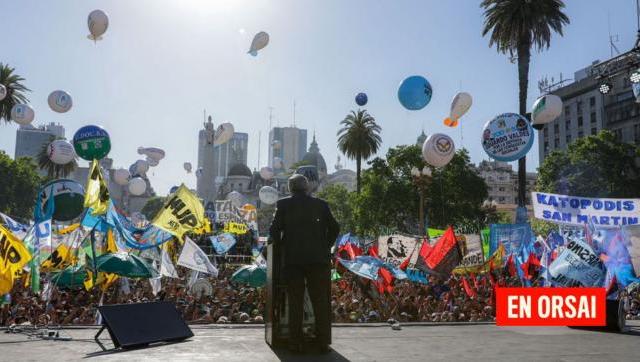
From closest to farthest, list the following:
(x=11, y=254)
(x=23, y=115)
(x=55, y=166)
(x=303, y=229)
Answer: (x=303, y=229)
(x=11, y=254)
(x=23, y=115)
(x=55, y=166)

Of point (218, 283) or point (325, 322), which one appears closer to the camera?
point (325, 322)

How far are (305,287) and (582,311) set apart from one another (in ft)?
16.2

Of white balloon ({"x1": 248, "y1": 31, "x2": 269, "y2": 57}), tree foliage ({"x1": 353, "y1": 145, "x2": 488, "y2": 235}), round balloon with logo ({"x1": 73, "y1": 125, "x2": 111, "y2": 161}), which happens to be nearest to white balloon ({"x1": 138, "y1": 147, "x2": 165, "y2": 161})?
tree foliage ({"x1": 353, "y1": 145, "x2": 488, "y2": 235})

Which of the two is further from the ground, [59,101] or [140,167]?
[59,101]

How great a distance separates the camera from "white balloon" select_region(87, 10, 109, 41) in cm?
2397

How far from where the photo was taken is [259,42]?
27.3 m

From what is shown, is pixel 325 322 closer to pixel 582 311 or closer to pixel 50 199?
pixel 582 311

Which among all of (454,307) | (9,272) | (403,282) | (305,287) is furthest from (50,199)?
(403,282)

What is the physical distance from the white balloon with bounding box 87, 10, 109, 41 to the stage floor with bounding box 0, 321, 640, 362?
2011 centimetres

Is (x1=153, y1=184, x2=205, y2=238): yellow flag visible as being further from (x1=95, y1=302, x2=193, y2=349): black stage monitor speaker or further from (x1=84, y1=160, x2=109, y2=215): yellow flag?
(x1=95, y1=302, x2=193, y2=349): black stage monitor speaker

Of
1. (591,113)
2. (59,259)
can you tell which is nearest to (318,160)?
(591,113)

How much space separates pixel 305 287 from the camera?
5.44 m

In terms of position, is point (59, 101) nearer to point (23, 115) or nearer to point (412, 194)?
point (23, 115)

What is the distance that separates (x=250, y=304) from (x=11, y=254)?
8198mm
